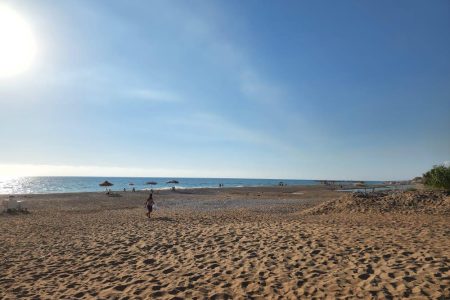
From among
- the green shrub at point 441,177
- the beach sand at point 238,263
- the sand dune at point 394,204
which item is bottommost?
the beach sand at point 238,263

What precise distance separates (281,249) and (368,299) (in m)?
3.86

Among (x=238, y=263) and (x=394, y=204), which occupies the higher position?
(x=394, y=204)

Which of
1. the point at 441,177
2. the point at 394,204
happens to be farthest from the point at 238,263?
the point at 441,177

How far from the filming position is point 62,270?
29.0 ft

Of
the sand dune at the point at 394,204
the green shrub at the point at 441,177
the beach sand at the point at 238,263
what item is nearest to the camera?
the beach sand at the point at 238,263

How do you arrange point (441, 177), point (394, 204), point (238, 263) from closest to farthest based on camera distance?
point (238, 263) < point (394, 204) < point (441, 177)

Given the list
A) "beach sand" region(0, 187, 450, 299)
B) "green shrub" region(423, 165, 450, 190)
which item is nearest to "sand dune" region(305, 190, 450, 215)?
"green shrub" region(423, 165, 450, 190)

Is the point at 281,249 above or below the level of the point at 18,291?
above

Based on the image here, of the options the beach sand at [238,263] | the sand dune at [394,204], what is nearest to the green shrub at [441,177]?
the sand dune at [394,204]

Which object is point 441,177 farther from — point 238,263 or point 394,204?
point 238,263

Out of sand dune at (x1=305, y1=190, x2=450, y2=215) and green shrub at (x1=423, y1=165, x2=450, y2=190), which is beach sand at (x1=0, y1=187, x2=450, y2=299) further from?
green shrub at (x1=423, y1=165, x2=450, y2=190)

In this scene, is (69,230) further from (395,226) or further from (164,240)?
(395,226)

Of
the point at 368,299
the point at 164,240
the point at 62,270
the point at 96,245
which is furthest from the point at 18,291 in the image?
the point at 368,299

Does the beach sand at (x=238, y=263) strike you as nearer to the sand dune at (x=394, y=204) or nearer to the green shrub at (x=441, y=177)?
the sand dune at (x=394, y=204)
